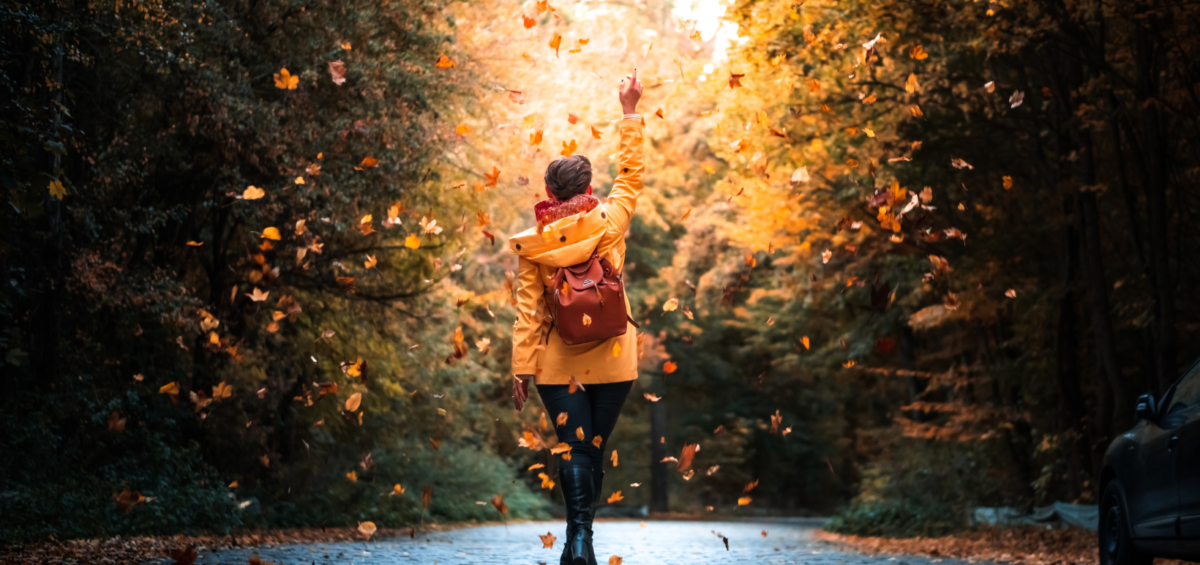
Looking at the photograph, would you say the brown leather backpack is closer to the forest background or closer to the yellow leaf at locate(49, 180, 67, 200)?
the forest background

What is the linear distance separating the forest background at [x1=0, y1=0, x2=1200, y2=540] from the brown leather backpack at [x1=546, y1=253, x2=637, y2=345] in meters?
3.09

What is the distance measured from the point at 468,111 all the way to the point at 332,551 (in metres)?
7.66

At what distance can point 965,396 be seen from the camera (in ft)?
70.4

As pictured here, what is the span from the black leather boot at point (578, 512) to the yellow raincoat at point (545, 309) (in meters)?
0.46

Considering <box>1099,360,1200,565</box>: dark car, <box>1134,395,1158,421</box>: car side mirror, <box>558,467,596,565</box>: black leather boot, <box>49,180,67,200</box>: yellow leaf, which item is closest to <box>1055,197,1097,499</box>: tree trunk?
<box>1099,360,1200,565</box>: dark car

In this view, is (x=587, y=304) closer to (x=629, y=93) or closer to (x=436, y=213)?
(x=629, y=93)

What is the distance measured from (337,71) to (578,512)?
27.7 ft

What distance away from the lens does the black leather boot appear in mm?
5598

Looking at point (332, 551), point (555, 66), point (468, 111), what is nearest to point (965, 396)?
point (555, 66)

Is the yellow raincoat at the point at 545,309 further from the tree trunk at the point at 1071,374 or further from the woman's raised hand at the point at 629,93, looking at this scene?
the tree trunk at the point at 1071,374

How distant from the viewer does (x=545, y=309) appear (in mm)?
5996

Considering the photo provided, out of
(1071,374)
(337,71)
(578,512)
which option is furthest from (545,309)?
(1071,374)

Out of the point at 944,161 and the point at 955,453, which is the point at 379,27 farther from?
the point at 955,453

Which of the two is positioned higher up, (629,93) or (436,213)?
(436,213)
